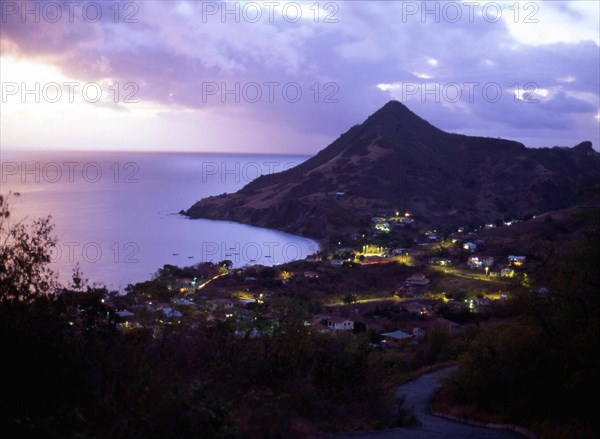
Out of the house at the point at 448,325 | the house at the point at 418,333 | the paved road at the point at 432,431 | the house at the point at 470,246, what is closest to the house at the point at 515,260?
the house at the point at 470,246

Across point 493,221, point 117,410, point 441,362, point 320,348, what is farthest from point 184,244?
point 117,410

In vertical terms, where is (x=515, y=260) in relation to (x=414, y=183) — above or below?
below

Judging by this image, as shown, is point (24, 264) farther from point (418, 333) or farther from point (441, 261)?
point (441, 261)

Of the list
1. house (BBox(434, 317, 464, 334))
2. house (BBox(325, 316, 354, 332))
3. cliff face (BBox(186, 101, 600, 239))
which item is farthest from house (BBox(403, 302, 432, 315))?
cliff face (BBox(186, 101, 600, 239))

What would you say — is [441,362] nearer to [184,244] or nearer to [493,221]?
[184,244]

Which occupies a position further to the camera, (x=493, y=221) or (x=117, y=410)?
(x=493, y=221)

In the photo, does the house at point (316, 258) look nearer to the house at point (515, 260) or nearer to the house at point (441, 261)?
the house at point (441, 261)

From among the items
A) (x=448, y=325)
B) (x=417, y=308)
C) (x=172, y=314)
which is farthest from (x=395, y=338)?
(x=172, y=314)
